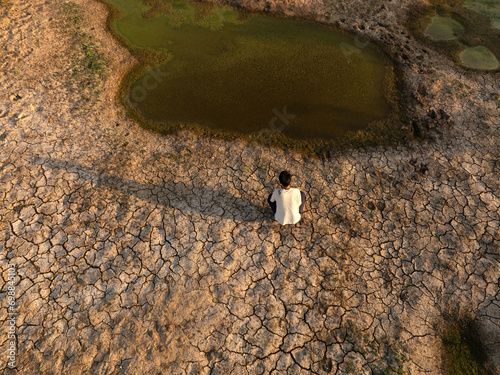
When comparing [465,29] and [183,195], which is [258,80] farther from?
[465,29]

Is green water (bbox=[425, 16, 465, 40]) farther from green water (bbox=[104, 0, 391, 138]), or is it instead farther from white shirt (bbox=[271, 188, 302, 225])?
white shirt (bbox=[271, 188, 302, 225])

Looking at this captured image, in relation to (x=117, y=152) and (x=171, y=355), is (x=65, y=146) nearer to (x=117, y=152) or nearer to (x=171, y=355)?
(x=117, y=152)

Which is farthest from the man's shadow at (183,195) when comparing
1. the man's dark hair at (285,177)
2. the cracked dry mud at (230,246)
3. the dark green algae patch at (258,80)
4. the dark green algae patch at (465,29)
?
the dark green algae patch at (465,29)

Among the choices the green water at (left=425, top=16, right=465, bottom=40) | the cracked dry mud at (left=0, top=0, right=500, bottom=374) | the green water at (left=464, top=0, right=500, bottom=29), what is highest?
the green water at (left=464, top=0, right=500, bottom=29)

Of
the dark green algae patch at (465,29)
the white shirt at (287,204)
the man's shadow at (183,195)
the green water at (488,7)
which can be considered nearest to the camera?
the white shirt at (287,204)

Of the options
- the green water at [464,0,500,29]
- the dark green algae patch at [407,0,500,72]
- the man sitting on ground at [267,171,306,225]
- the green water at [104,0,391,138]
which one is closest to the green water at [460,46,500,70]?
the dark green algae patch at [407,0,500,72]

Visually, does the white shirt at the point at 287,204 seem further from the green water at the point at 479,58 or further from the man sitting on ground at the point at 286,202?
the green water at the point at 479,58
